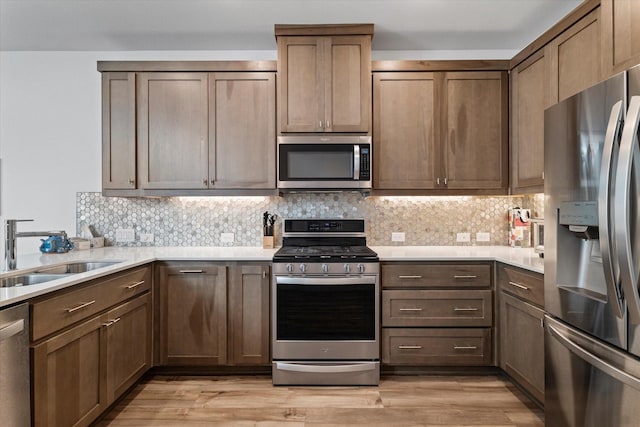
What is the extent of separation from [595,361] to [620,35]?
138 centimetres

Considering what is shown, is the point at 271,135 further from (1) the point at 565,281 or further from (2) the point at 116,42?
(1) the point at 565,281

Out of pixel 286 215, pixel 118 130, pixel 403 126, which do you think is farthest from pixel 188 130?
pixel 403 126

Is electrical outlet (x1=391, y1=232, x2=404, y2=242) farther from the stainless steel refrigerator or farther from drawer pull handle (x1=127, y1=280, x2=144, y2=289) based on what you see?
drawer pull handle (x1=127, y1=280, x2=144, y2=289)

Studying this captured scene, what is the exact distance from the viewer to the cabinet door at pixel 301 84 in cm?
284

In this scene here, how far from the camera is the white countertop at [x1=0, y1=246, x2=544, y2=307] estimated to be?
2.28m

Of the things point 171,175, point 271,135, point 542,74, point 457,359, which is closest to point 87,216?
point 171,175

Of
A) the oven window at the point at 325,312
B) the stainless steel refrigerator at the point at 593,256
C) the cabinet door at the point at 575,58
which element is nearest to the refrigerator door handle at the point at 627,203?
the stainless steel refrigerator at the point at 593,256

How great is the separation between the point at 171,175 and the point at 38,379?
174 centimetres

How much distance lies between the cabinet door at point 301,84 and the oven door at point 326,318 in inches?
45.8

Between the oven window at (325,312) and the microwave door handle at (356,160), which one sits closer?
the oven window at (325,312)

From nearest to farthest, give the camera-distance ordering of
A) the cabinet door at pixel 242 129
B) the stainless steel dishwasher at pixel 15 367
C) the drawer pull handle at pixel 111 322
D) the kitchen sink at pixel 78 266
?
the stainless steel dishwasher at pixel 15 367
the drawer pull handle at pixel 111 322
the kitchen sink at pixel 78 266
the cabinet door at pixel 242 129

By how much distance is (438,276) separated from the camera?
105 inches

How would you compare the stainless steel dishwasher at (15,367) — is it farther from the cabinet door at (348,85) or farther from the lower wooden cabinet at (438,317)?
the cabinet door at (348,85)

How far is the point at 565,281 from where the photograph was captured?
163 cm
